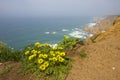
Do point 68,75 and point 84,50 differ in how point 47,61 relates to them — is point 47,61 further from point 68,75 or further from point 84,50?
point 84,50

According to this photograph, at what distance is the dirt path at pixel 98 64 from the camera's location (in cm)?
640

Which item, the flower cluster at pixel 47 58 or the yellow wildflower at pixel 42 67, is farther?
the flower cluster at pixel 47 58

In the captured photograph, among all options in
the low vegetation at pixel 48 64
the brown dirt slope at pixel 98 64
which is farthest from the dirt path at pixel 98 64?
the low vegetation at pixel 48 64

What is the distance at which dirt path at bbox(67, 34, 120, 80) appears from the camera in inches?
252

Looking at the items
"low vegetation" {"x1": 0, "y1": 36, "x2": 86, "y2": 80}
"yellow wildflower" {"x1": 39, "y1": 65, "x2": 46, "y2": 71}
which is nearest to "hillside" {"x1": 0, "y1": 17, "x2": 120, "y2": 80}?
"low vegetation" {"x1": 0, "y1": 36, "x2": 86, "y2": 80}

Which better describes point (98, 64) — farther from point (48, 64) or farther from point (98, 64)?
point (48, 64)

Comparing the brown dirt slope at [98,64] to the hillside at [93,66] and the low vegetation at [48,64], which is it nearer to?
the hillside at [93,66]

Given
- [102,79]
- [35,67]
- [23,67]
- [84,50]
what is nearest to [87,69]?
[102,79]

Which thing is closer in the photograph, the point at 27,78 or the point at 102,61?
the point at 27,78

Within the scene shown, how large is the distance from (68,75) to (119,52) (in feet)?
8.54

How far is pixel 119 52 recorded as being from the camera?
7750 mm

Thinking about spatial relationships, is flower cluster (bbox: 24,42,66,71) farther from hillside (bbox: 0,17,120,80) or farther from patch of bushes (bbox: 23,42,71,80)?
hillside (bbox: 0,17,120,80)

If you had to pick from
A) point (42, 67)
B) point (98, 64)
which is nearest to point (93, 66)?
point (98, 64)

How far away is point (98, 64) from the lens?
695cm
